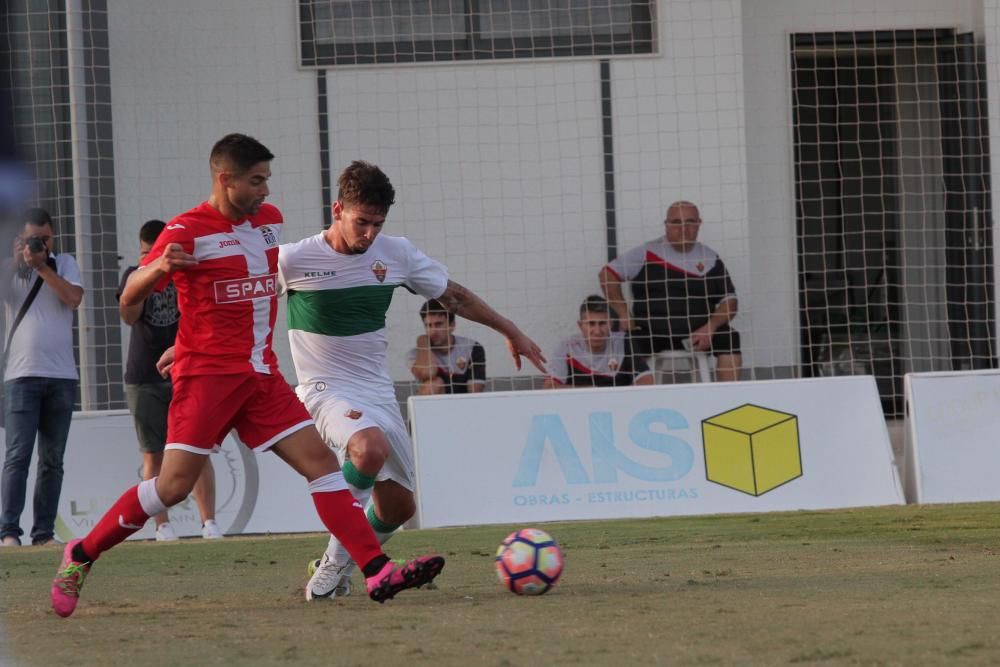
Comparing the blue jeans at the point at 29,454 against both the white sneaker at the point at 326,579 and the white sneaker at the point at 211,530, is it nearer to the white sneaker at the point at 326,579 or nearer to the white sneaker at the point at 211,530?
the white sneaker at the point at 211,530

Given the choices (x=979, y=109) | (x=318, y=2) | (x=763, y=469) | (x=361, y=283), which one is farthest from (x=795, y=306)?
(x=361, y=283)

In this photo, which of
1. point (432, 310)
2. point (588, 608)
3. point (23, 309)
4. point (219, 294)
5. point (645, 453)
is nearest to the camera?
point (588, 608)

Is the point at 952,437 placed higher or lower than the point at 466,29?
lower

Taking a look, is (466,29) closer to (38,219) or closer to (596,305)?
(596,305)

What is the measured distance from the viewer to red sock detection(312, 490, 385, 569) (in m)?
5.63

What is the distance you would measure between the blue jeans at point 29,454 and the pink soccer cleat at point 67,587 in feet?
14.2

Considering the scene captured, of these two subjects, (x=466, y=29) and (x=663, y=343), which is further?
(x=466, y=29)

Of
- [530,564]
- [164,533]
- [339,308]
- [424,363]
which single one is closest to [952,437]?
[424,363]

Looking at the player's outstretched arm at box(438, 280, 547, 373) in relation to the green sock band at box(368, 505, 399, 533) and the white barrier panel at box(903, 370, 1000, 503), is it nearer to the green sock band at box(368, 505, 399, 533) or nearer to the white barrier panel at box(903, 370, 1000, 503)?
the green sock band at box(368, 505, 399, 533)

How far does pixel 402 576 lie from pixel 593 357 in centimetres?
664

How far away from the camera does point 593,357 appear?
39.2ft

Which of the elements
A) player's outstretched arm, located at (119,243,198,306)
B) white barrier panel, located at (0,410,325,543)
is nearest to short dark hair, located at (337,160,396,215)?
player's outstretched arm, located at (119,243,198,306)

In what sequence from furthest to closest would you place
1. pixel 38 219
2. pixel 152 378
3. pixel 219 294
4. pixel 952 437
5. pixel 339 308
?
1. pixel 952 437
2. pixel 152 378
3. pixel 38 219
4. pixel 339 308
5. pixel 219 294

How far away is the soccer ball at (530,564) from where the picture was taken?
576 cm
